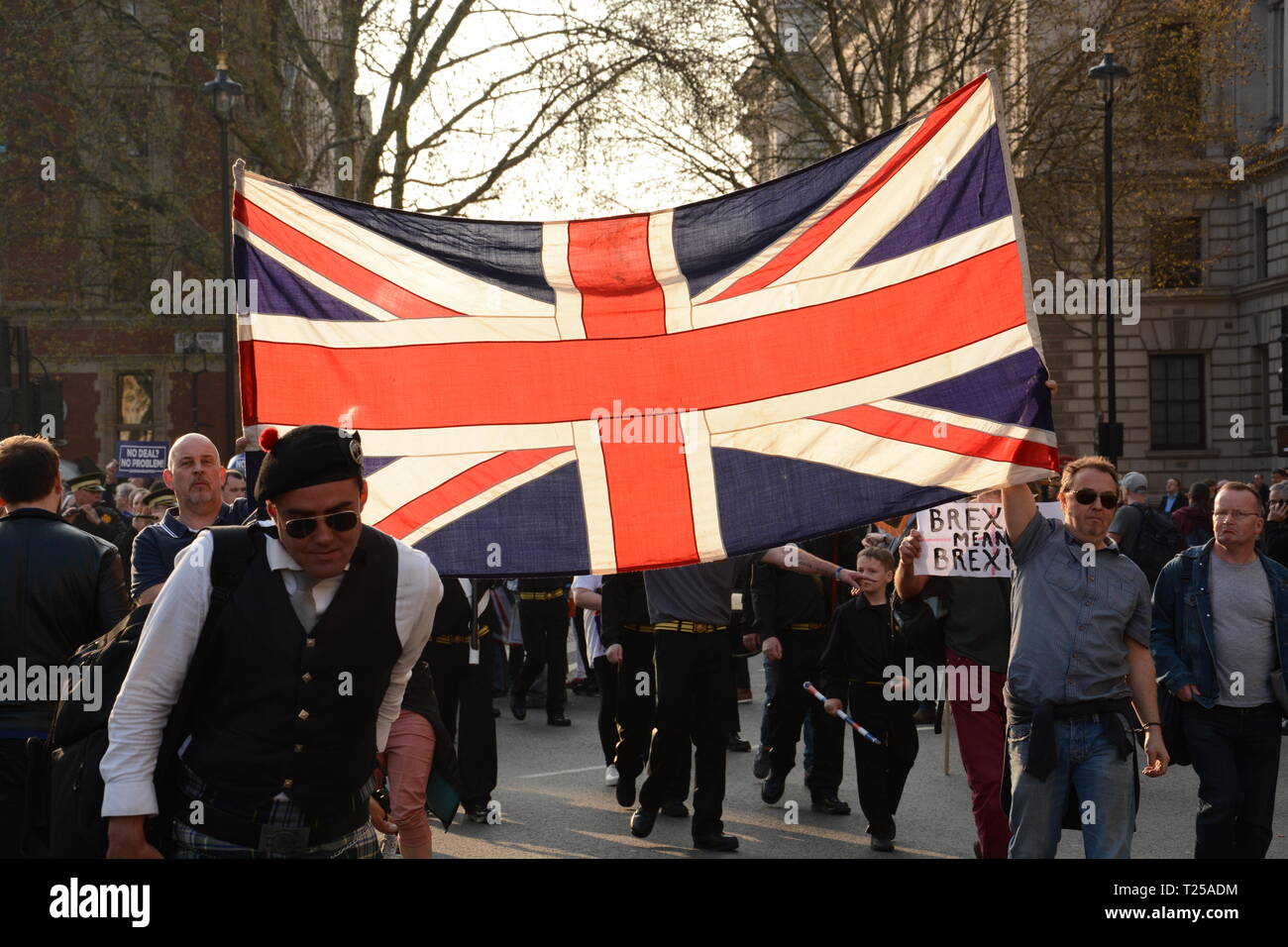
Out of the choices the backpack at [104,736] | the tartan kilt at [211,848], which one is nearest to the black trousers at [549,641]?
the backpack at [104,736]

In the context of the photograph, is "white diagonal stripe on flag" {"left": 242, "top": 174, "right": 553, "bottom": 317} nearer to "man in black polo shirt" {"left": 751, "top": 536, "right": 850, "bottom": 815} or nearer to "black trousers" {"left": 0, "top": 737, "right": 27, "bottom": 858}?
"black trousers" {"left": 0, "top": 737, "right": 27, "bottom": 858}

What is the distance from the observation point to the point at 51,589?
18.7 ft

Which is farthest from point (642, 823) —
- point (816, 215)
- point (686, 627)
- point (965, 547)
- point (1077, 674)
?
point (816, 215)

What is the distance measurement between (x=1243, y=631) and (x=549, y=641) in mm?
7818

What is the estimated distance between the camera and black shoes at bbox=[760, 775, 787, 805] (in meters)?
9.77

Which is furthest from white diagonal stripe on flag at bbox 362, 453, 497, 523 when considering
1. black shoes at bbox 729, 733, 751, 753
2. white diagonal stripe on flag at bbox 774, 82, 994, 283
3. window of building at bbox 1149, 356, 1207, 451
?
window of building at bbox 1149, 356, 1207, 451

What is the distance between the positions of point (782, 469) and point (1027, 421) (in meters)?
0.91

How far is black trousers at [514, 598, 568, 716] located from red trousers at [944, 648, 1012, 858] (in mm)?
6284

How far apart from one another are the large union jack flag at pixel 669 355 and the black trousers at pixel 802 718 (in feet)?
13.3

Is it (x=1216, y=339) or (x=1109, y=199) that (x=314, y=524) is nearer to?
(x=1109, y=199)

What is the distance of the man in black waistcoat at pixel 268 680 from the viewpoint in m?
3.47

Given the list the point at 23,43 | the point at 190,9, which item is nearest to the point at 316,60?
the point at 190,9

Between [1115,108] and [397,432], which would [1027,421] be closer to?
[397,432]

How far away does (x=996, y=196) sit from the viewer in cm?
565
